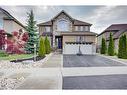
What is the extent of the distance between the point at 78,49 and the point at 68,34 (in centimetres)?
300

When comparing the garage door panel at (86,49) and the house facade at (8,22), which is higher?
the house facade at (8,22)

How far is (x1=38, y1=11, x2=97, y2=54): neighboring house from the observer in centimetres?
3213

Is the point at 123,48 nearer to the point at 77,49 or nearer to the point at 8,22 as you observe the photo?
the point at 77,49

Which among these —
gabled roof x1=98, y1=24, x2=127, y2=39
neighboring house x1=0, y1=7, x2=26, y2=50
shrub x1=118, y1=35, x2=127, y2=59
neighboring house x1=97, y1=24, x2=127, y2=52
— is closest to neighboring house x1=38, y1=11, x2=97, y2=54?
neighboring house x1=97, y1=24, x2=127, y2=52

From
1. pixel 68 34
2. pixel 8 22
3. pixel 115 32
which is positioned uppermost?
pixel 8 22

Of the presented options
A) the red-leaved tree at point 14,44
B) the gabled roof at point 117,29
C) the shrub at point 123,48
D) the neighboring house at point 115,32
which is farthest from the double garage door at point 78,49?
the red-leaved tree at point 14,44

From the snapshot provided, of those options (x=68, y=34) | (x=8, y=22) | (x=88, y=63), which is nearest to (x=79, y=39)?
(x=68, y=34)

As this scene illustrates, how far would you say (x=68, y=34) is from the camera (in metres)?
33.4

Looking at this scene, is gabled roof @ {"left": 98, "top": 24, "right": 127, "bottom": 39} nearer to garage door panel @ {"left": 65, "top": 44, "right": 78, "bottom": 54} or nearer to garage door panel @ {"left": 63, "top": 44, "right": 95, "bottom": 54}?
garage door panel @ {"left": 63, "top": 44, "right": 95, "bottom": 54}

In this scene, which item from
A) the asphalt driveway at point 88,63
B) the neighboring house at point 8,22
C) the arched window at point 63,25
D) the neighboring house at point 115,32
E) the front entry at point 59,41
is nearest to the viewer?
the asphalt driveway at point 88,63

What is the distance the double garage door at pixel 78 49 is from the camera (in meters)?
31.7


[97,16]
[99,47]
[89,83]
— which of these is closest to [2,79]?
[89,83]

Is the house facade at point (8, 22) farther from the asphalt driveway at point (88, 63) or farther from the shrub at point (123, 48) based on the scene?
the shrub at point (123, 48)
